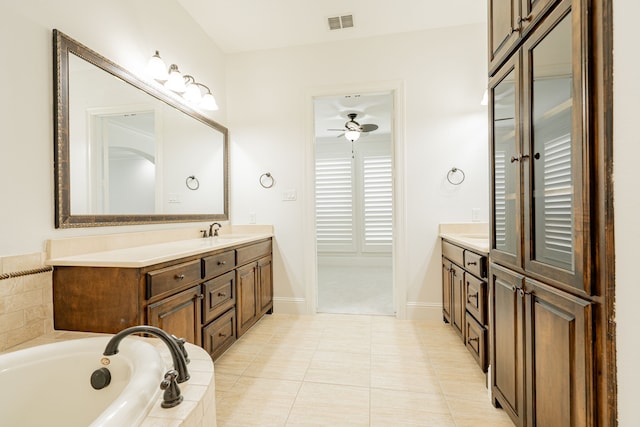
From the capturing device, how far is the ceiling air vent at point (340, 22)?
2.78m

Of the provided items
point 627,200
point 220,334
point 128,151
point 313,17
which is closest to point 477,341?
point 627,200

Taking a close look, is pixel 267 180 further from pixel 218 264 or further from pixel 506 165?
pixel 506 165

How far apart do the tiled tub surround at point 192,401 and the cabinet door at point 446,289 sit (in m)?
2.18

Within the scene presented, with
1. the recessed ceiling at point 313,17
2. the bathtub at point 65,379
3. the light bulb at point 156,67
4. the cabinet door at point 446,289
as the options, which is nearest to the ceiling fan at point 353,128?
the recessed ceiling at point 313,17

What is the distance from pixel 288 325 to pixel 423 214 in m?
1.73

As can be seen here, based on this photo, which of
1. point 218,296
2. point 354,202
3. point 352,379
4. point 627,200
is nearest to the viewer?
point 627,200

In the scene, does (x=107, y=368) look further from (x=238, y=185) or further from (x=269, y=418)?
(x=238, y=185)

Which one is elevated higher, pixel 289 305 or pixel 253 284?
pixel 253 284

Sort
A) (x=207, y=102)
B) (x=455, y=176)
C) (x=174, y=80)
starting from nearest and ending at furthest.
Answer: (x=174, y=80) < (x=207, y=102) < (x=455, y=176)

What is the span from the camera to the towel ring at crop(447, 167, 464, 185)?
2.95 meters

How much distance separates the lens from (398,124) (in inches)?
119

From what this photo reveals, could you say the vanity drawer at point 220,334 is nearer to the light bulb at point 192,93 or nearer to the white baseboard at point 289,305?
the white baseboard at point 289,305

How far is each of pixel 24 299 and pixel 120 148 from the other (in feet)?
3.36

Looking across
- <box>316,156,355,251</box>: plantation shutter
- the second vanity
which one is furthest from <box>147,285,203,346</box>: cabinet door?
<box>316,156,355,251</box>: plantation shutter
